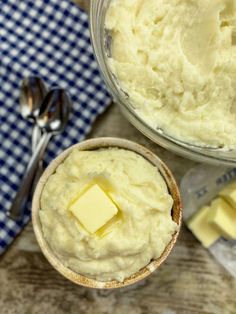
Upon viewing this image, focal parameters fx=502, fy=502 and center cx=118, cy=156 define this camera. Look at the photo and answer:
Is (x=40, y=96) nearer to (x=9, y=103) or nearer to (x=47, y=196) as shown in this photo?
(x=9, y=103)

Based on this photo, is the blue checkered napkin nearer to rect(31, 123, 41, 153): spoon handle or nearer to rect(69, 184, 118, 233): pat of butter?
rect(31, 123, 41, 153): spoon handle

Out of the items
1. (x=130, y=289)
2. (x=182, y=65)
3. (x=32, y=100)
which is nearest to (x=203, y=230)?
(x=130, y=289)

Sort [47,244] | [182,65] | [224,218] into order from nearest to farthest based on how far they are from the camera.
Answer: [182,65]
[47,244]
[224,218]

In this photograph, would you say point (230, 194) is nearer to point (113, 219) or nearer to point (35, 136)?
point (113, 219)

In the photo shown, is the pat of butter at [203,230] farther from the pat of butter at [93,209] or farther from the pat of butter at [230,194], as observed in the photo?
the pat of butter at [93,209]

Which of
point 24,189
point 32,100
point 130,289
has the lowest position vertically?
point 130,289

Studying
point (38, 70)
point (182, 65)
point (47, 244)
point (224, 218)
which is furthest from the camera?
point (38, 70)

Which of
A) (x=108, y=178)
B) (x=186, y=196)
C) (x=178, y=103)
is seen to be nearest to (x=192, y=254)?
(x=186, y=196)
